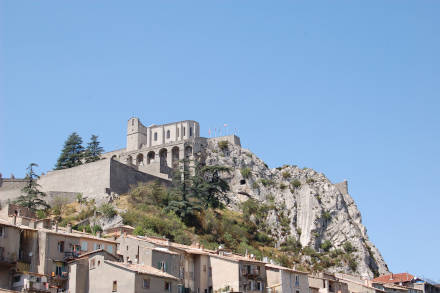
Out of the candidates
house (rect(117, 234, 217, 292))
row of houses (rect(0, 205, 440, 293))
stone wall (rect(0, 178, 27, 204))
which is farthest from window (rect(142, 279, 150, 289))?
stone wall (rect(0, 178, 27, 204))

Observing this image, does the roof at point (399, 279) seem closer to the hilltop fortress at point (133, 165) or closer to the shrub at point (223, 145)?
the hilltop fortress at point (133, 165)

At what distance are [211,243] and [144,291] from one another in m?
40.0

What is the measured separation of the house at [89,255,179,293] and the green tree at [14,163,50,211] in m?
34.4

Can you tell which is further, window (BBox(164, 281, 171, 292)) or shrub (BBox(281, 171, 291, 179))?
shrub (BBox(281, 171, 291, 179))

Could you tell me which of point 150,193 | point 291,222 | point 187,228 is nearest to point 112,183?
point 150,193

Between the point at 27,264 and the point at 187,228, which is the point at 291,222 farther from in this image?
the point at 27,264

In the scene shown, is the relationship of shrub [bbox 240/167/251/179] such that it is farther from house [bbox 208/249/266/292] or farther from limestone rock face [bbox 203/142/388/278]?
house [bbox 208/249/266/292]

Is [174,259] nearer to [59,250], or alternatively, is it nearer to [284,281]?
[59,250]

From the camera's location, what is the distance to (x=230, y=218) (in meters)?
105

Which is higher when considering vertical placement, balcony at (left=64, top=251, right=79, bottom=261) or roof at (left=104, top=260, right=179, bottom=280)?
balcony at (left=64, top=251, right=79, bottom=261)

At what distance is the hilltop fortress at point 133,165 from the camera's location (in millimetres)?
95750

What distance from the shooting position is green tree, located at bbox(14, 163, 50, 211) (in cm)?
8619

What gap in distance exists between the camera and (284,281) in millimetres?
64625

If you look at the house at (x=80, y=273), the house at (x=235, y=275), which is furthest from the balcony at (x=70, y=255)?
the house at (x=235, y=275)
